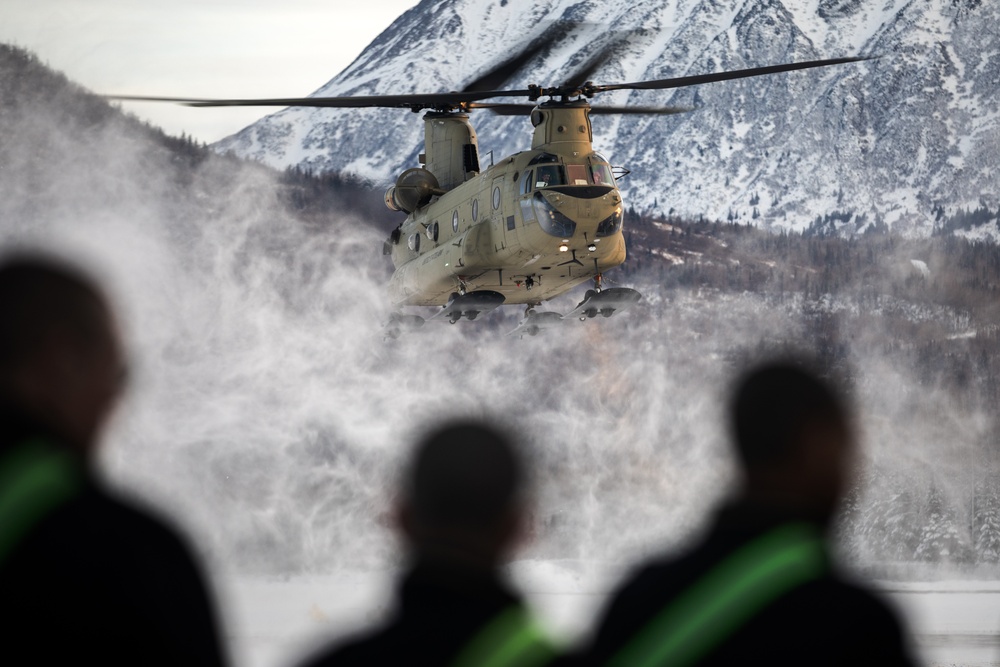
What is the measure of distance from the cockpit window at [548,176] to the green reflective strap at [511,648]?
20.2 m

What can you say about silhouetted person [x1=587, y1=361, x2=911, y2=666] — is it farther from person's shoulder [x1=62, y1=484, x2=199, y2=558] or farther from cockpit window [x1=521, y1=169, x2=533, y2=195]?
cockpit window [x1=521, y1=169, x2=533, y2=195]

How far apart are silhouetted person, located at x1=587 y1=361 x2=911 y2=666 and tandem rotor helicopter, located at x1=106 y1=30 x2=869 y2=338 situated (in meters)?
18.5

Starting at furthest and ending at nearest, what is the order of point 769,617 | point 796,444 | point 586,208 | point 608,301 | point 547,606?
1. point 547,606
2. point 608,301
3. point 586,208
4. point 796,444
5. point 769,617

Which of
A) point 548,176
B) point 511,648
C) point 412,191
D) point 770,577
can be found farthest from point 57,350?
point 412,191

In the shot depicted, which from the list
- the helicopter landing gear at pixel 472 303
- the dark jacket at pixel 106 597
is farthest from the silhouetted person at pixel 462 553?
the helicopter landing gear at pixel 472 303

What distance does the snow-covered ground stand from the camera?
114ft

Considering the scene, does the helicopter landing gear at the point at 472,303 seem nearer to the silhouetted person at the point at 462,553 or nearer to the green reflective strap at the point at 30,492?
the silhouetted person at the point at 462,553

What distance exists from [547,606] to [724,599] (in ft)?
138

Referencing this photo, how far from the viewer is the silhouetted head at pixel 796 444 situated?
418cm

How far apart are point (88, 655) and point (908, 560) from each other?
7962 centimetres

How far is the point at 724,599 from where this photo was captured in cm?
397

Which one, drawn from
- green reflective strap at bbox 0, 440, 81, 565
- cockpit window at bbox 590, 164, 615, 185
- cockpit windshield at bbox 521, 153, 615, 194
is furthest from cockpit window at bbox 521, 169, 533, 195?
green reflective strap at bbox 0, 440, 81, 565

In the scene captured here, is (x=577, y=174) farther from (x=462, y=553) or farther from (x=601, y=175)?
(x=462, y=553)

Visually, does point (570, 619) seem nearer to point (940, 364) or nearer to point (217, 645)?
point (217, 645)
